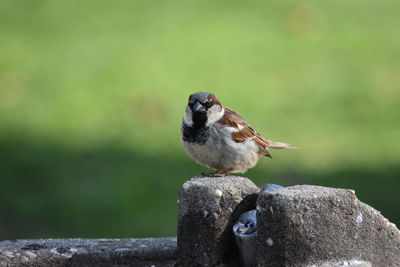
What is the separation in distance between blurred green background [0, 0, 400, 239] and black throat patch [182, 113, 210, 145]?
235 centimetres

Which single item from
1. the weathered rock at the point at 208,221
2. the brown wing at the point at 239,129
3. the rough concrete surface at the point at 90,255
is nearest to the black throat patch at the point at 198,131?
the brown wing at the point at 239,129

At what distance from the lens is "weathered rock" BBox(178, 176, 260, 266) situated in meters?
3.44

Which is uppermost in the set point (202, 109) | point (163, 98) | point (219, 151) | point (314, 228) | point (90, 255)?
point (202, 109)

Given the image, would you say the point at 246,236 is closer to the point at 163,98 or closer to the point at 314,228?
the point at 314,228

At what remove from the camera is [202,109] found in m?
4.56

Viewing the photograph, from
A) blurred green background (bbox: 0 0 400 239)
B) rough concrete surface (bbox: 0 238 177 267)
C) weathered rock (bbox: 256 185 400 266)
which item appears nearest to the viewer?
weathered rock (bbox: 256 185 400 266)

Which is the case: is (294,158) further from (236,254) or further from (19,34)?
(236,254)

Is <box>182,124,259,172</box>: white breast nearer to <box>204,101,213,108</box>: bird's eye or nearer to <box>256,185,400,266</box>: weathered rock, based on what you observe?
<box>204,101,213,108</box>: bird's eye

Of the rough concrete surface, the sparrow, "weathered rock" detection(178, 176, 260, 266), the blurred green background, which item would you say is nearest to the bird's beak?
the sparrow

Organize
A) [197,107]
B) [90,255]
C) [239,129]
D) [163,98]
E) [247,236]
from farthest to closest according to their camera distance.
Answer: [163,98]
[239,129]
[197,107]
[90,255]
[247,236]

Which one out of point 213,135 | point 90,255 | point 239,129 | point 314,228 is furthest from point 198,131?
point 314,228

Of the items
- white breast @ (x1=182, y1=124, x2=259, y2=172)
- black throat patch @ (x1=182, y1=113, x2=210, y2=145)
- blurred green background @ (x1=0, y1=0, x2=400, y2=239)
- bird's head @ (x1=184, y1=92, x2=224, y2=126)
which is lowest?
blurred green background @ (x1=0, y1=0, x2=400, y2=239)

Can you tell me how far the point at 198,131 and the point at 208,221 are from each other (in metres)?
1.26

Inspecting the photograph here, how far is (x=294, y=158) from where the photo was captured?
8.12 meters
